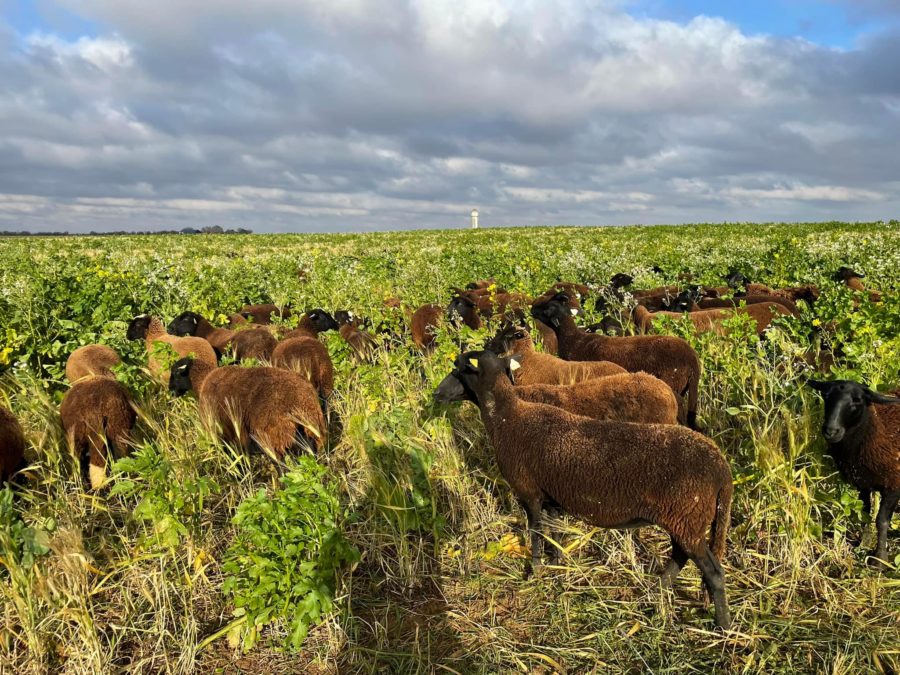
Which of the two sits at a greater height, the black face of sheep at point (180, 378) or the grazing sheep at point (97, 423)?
the black face of sheep at point (180, 378)

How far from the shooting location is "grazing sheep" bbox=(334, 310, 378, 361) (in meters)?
7.26

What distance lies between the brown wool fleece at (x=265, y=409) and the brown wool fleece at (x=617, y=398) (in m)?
1.88

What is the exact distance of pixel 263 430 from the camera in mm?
4699

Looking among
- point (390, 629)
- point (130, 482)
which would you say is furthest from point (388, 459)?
point (130, 482)

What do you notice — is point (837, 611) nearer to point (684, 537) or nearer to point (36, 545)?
point (684, 537)

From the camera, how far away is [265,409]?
4738mm

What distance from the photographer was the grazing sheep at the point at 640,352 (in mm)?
5324

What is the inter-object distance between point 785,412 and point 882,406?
58 centimetres

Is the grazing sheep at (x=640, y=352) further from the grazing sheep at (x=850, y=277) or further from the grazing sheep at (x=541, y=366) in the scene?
the grazing sheep at (x=850, y=277)

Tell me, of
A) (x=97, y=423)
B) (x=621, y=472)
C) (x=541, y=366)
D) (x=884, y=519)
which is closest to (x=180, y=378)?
(x=97, y=423)

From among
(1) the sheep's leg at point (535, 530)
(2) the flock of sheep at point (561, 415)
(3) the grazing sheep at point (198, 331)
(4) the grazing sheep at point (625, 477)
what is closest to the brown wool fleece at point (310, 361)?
(2) the flock of sheep at point (561, 415)

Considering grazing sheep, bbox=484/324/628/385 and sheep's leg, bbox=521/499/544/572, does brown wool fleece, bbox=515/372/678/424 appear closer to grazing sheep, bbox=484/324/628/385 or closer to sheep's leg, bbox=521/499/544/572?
grazing sheep, bbox=484/324/628/385

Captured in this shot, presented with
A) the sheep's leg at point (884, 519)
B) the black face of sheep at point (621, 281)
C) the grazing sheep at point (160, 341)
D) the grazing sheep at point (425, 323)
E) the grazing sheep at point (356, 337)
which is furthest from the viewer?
the black face of sheep at point (621, 281)

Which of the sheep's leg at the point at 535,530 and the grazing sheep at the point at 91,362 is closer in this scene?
the sheep's leg at the point at 535,530
